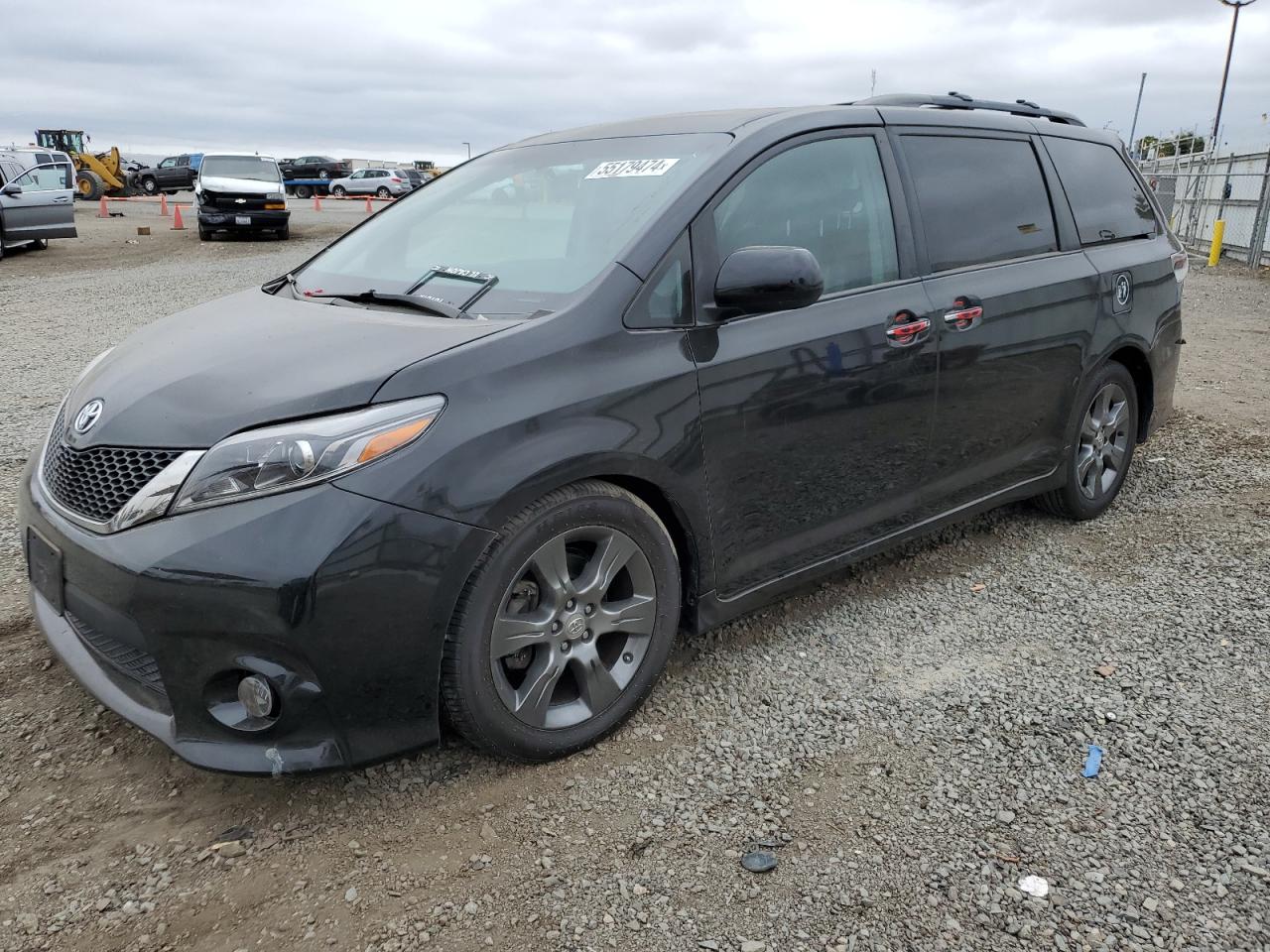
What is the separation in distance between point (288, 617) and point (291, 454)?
378 mm

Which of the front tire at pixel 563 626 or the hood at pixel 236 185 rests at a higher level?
the hood at pixel 236 185

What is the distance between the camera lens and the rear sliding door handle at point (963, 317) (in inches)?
139

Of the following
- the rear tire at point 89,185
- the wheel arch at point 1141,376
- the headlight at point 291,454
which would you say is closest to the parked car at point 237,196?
the wheel arch at point 1141,376

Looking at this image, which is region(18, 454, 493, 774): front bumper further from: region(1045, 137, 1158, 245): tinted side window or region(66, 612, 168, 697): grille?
region(1045, 137, 1158, 245): tinted side window

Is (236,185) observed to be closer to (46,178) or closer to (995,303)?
(46,178)

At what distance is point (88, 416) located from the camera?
2.70 meters

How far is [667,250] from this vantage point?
2846mm

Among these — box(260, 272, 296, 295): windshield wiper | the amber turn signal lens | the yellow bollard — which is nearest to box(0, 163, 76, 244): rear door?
box(260, 272, 296, 295): windshield wiper

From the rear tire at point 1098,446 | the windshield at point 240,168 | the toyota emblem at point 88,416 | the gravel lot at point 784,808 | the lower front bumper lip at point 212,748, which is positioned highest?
the windshield at point 240,168

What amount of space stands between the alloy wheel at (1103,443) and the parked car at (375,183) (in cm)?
4440

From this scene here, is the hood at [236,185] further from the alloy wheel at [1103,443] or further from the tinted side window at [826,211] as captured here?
the tinted side window at [826,211]

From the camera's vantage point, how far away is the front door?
2959 millimetres

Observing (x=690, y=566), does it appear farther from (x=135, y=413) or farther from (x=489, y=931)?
(x=135, y=413)

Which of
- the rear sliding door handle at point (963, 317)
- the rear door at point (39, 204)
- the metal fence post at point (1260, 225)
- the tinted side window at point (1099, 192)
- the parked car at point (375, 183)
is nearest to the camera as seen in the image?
the rear sliding door handle at point (963, 317)
